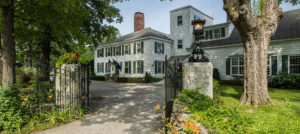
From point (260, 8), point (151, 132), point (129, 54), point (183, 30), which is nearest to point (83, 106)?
point (151, 132)

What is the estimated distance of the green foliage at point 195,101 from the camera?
252 cm

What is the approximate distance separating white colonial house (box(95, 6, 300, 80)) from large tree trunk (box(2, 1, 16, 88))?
13.5 metres

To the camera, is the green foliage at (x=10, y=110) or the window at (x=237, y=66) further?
the window at (x=237, y=66)

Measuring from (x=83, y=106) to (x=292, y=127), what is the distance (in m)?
5.54

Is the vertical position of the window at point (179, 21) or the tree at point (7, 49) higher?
the window at point (179, 21)

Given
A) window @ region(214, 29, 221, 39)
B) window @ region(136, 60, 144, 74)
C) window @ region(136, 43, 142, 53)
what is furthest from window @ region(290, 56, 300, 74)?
window @ region(136, 43, 142, 53)

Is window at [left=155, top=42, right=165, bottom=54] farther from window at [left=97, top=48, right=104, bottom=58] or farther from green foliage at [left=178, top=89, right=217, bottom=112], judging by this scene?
green foliage at [left=178, top=89, right=217, bottom=112]

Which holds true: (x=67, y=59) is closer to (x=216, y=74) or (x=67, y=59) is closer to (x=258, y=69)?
(x=258, y=69)

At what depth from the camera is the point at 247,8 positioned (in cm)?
515

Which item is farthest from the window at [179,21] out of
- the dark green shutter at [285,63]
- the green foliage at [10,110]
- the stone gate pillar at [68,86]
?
the green foliage at [10,110]

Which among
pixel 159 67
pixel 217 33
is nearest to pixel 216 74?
pixel 217 33

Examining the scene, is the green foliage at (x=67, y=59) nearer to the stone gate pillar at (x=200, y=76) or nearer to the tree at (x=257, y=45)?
the stone gate pillar at (x=200, y=76)

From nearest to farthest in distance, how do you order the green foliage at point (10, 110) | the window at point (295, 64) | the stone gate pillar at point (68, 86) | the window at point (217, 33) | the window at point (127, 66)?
1. the green foliage at point (10, 110)
2. the stone gate pillar at point (68, 86)
3. the window at point (295, 64)
4. the window at point (217, 33)
5. the window at point (127, 66)

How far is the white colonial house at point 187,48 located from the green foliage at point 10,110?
1480 centimetres
